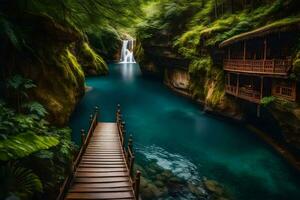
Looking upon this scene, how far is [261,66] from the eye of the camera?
19859 mm

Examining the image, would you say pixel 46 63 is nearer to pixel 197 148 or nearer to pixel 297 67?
pixel 197 148

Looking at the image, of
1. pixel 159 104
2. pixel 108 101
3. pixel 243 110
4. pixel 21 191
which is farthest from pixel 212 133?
pixel 21 191

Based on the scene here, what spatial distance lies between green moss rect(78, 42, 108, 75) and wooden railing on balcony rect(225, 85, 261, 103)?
3330 centimetres

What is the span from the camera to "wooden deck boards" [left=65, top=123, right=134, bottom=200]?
32.9 ft

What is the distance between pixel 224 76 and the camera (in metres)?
27.1

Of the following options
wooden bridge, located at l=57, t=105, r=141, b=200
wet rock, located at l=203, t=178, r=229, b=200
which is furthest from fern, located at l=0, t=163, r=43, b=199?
wet rock, located at l=203, t=178, r=229, b=200

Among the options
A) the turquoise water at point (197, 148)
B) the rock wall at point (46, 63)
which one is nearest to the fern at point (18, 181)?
the rock wall at point (46, 63)

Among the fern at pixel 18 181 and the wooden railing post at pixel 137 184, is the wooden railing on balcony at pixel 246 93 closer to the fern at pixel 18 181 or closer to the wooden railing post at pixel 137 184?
the wooden railing post at pixel 137 184

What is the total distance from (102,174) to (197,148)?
1031 centimetres

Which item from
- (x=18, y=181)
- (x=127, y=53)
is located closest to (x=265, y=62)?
(x=18, y=181)

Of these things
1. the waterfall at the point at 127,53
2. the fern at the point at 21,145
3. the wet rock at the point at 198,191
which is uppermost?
the waterfall at the point at 127,53

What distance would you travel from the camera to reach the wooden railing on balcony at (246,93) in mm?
20923

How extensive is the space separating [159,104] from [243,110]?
11559mm

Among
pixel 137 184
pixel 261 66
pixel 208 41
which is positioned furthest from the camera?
pixel 208 41
